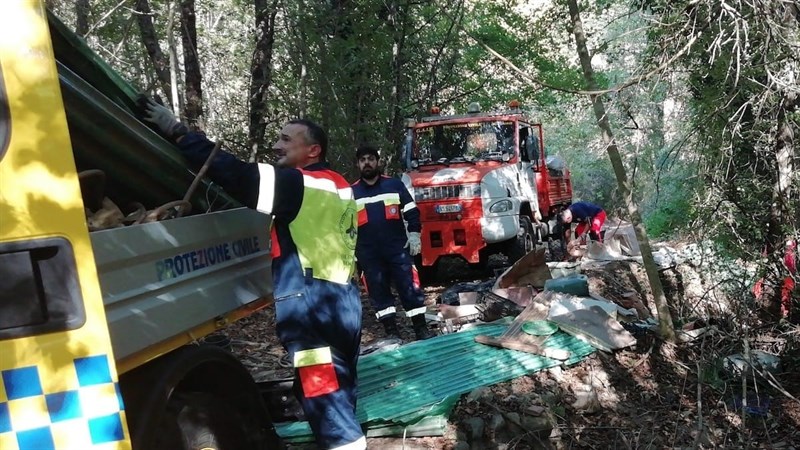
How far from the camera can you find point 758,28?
5.52 metres

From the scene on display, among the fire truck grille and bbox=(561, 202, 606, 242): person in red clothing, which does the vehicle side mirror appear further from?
bbox=(561, 202, 606, 242): person in red clothing

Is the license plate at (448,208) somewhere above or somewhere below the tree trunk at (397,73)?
below

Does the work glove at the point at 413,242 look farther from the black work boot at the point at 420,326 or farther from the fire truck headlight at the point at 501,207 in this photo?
the fire truck headlight at the point at 501,207

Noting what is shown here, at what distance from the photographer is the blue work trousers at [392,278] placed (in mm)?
6449

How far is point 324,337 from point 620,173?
4085 millimetres

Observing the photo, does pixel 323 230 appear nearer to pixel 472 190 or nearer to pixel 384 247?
pixel 384 247

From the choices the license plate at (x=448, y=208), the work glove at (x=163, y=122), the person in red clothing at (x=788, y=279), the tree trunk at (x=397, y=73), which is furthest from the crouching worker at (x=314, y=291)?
the tree trunk at (x=397, y=73)

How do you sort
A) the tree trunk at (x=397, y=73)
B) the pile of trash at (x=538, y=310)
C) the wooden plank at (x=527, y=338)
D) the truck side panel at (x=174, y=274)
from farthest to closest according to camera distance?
1. the tree trunk at (x=397, y=73)
2. the pile of trash at (x=538, y=310)
3. the wooden plank at (x=527, y=338)
4. the truck side panel at (x=174, y=274)

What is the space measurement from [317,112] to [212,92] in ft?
13.6

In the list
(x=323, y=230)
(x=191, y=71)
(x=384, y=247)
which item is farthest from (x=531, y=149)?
(x=323, y=230)

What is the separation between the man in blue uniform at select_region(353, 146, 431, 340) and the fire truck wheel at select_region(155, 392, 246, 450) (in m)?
3.67

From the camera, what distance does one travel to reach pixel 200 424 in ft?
8.52

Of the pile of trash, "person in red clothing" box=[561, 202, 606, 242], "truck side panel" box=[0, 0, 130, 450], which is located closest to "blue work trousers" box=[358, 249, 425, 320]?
the pile of trash

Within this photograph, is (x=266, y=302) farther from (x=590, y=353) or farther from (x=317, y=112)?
(x=317, y=112)
